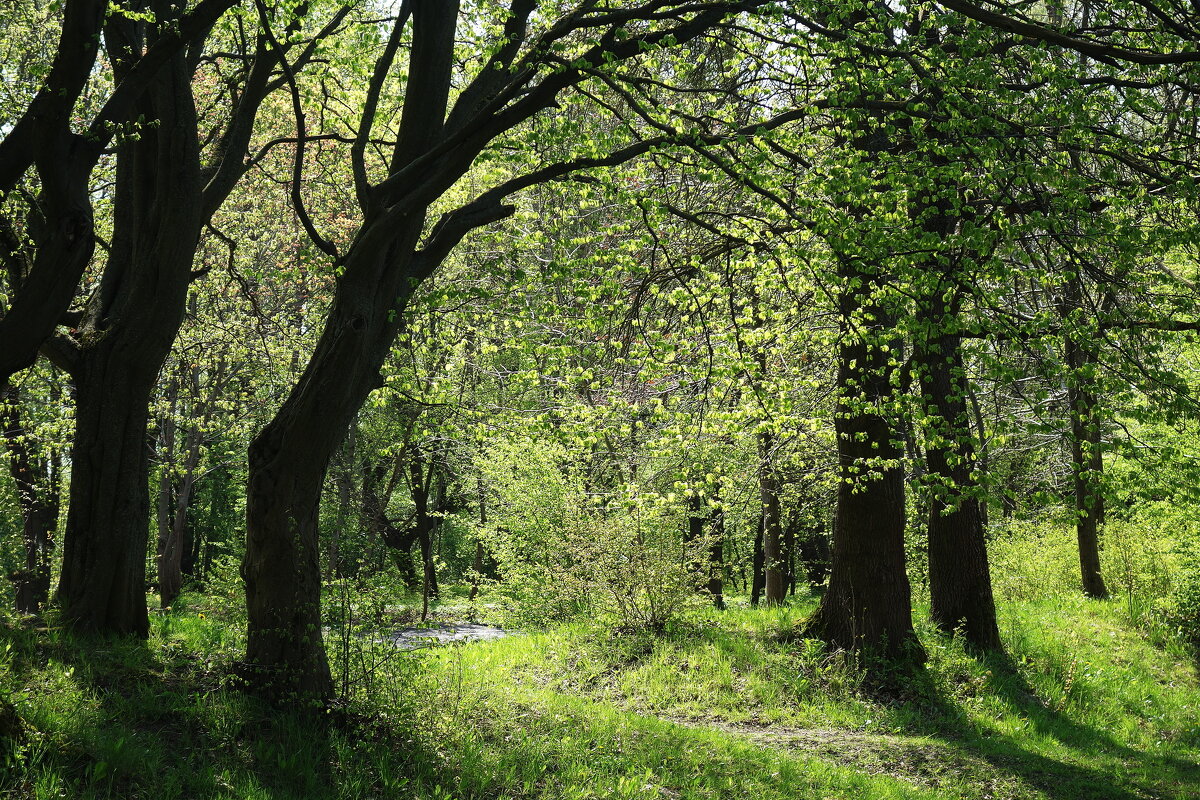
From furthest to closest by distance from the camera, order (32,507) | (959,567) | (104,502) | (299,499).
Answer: (32,507) → (959,567) → (104,502) → (299,499)

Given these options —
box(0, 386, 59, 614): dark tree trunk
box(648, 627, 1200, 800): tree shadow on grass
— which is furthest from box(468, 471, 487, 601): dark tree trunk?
box(648, 627, 1200, 800): tree shadow on grass

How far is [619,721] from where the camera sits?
8055 millimetres

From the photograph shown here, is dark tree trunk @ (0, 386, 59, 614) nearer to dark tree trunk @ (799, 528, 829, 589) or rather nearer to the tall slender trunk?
the tall slender trunk

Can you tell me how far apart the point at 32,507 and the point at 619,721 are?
38.5 feet

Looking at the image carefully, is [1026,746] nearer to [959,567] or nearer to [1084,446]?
[959,567]

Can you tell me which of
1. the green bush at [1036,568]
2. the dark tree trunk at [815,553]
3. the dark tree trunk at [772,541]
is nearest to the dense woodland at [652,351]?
the green bush at [1036,568]

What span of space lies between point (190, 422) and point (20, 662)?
1058 cm

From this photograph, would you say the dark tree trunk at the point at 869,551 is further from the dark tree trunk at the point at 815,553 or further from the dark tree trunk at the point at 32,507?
the dark tree trunk at the point at 815,553

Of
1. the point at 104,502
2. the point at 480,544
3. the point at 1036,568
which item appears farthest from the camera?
the point at 480,544

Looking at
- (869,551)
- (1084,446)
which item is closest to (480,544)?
(869,551)

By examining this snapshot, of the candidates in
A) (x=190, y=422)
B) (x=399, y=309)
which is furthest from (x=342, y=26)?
(x=190, y=422)

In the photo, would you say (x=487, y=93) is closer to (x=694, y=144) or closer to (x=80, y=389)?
(x=694, y=144)

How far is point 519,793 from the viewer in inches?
237

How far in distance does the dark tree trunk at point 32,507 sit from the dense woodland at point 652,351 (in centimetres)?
36
